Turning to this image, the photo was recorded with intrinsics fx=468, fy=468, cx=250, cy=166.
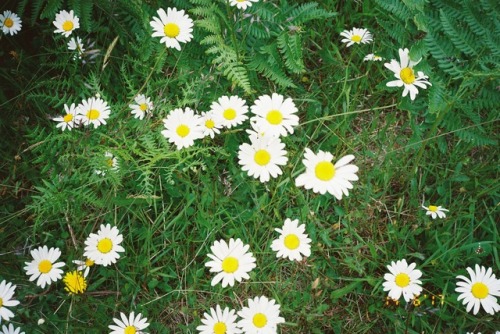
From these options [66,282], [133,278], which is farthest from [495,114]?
[66,282]

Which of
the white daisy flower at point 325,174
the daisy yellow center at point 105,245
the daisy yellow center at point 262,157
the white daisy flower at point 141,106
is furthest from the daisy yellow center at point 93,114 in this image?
the white daisy flower at point 325,174

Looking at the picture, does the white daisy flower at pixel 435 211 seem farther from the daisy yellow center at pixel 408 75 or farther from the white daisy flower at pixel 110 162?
the white daisy flower at pixel 110 162

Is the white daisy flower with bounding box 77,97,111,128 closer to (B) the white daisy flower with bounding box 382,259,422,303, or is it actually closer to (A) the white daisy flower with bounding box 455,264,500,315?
(B) the white daisy flower with bounding box 382,259,422,303

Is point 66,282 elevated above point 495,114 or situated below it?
below

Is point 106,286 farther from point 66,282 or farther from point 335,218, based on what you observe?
point 335,218

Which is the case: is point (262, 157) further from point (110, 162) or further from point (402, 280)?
point (402, 280)

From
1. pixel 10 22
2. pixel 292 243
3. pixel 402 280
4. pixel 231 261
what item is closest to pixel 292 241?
pixel 292 243
